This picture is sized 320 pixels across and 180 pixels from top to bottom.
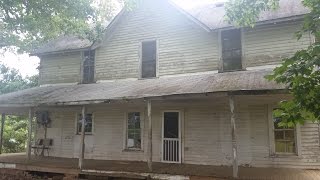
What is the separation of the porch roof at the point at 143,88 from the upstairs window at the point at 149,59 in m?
0.55

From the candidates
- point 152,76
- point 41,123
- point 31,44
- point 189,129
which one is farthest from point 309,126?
point 31,44

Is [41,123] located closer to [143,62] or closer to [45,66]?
[45,66]

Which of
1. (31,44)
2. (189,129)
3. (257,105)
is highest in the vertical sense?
(31,44)

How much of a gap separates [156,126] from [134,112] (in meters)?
1.32

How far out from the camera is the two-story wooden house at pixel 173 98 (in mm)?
11344

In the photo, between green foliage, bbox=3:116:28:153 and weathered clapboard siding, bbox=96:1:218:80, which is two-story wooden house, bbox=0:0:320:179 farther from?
green foliage, bbox=3:116:28:153

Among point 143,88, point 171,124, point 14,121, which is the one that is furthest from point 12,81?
point 143,88

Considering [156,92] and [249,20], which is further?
[156,92]

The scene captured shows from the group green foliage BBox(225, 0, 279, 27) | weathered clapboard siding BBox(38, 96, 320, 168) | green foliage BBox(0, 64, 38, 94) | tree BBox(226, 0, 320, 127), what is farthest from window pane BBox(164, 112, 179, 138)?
green foliage BBox(0, 64, 38, 94)

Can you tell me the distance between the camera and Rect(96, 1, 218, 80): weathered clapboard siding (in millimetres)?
13609

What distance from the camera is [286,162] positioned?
11.6 m

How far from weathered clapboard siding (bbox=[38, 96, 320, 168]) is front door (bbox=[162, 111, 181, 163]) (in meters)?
0.21

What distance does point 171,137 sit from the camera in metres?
13.7

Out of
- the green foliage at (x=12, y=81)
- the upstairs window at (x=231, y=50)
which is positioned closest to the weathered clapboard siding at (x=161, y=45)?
the upstairs window at (x=231, y=50)
